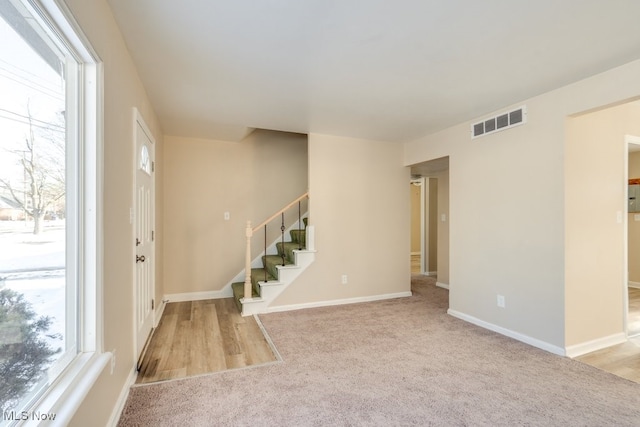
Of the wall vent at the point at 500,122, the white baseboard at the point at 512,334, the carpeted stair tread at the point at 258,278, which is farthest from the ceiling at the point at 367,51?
the white baseboard at the point at 512,334

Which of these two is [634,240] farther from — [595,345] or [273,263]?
[273,263]

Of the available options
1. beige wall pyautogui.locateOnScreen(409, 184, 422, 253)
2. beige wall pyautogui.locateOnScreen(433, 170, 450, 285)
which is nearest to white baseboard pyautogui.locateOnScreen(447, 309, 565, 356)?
beige wall pyautogui.locateOnScreen(433, 170, 450, 285)

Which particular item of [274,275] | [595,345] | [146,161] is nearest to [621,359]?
[595,345]

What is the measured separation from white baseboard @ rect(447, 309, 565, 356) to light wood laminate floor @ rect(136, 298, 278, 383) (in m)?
2.31

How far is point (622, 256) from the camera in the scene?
115 inches

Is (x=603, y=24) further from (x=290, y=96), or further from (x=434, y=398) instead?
(x=434, y=398)

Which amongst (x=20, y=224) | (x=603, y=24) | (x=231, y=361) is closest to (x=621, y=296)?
(x=603, y=24)

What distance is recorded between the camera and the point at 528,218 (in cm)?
288

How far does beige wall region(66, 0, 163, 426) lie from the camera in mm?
1438

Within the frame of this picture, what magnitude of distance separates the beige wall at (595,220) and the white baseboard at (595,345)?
4 cm

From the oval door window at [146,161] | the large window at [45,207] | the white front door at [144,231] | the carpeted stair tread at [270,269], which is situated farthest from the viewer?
the carpeted stair tread at [270,269]

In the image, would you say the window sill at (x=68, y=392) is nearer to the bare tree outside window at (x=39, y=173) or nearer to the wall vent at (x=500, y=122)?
the bare tree outside window at (x=39, y=173)

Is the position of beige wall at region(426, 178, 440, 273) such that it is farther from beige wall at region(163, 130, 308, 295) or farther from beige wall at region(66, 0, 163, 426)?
beige wall at region(66, 0, 163, 426)

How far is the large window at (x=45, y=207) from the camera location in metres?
0.96
